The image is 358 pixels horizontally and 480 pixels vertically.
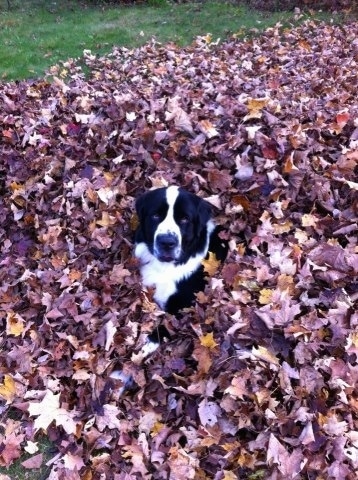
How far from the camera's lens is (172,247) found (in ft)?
15.0

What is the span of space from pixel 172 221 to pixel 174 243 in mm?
203

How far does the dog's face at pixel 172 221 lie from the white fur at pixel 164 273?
8cm

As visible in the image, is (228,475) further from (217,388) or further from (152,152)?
(152,152)

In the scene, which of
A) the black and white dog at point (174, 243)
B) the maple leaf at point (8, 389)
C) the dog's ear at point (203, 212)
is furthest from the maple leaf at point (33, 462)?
the dog's ear at point (203, 212)

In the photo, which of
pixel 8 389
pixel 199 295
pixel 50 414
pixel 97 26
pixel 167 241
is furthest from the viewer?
pixel 97 26

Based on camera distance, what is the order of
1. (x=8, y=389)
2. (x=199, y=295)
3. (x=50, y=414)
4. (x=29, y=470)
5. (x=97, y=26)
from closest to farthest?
(x=29, y=470) < (x=50, y=414) < (x=8, y=389) < (x=199, y=295) < (x=97, y=26)

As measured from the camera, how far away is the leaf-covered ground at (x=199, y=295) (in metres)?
3.74

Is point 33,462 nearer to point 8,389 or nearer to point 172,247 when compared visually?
point 8,389

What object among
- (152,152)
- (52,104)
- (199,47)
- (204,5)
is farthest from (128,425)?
(204,5)

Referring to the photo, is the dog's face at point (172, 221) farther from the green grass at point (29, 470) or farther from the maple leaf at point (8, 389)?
the green grass at point (29, 470)

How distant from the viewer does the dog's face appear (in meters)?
4.59

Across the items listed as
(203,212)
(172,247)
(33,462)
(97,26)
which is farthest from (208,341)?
(97,26)

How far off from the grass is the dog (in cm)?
911

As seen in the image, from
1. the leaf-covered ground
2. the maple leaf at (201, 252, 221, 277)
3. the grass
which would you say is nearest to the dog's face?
the maple leaf at (201, 252, 221, 277)
